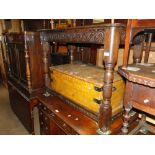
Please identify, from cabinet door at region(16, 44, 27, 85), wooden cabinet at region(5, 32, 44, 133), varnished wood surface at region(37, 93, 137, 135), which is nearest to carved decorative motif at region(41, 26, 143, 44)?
wooden cabinet at region(5, 32, 44, 133)

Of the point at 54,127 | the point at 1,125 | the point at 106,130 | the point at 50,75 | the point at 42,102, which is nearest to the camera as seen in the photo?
the point at 106,130

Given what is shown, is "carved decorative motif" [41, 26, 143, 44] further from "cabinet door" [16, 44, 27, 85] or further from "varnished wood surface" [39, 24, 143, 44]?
"cabinet door" [16, 44, 27, 85]

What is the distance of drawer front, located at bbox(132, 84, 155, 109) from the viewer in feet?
2.92

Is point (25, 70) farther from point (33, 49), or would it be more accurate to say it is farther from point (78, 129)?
point (78, 129)

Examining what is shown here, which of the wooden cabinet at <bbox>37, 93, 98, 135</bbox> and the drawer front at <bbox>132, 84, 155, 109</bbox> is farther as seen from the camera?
the wooden cabinet at <bbox>37, 93, 98, 135</bbox>

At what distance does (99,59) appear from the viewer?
7.92ft

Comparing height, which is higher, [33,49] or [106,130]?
[33,49]

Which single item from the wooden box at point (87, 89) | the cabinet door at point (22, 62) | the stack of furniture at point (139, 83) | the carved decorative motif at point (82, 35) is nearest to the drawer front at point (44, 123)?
the wooden box at point (87, 89)

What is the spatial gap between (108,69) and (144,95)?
1.15 feet

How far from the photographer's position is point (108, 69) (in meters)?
1.16

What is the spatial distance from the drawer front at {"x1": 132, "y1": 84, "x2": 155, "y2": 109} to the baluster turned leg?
255 millimetres
